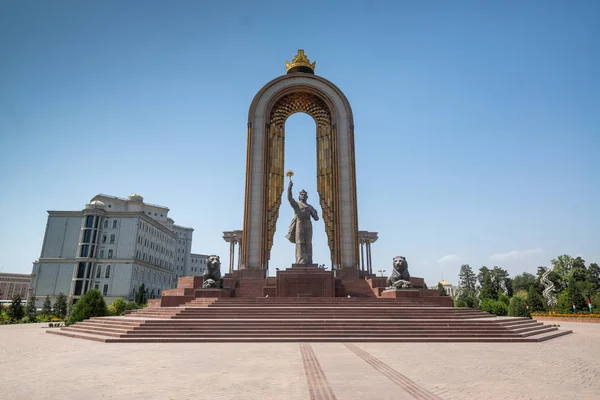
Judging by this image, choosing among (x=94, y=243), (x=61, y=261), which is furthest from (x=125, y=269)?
(x=61, y=261)

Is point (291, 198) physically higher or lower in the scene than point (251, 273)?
higher

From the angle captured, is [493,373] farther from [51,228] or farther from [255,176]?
[51,228]

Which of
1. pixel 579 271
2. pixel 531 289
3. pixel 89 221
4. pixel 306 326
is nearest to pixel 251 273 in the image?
pixel 306 326

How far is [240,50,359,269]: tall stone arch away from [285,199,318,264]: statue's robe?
4144 millimetres

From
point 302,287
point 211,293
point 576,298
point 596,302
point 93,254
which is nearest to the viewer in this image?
point 211,293

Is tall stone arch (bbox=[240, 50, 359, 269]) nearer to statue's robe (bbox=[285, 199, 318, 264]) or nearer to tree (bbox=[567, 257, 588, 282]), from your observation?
statue's robe (bbox=[285, 199, 318, 264])

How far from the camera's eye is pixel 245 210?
2411 cm

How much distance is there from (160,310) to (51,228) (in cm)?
4729

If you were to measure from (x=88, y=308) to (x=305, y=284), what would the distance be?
10928 mm

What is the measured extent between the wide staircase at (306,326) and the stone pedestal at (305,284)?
3.18 metres

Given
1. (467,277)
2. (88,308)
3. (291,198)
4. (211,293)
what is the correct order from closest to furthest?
(211,293)
(88,308)
(291,198)
(467,277)

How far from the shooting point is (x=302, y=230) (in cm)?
1988

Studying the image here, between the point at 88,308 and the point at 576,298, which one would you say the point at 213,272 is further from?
the point at 576,298

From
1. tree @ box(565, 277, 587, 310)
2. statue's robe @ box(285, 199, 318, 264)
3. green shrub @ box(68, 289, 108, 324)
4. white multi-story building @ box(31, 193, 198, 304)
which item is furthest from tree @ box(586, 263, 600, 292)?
white multi-story building @ box(31, 193, 198, 304)
